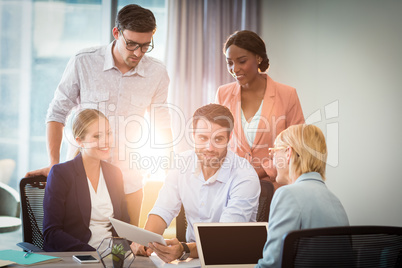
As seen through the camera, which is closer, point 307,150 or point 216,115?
point 307,150

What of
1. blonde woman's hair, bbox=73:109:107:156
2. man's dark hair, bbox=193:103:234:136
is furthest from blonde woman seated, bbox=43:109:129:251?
man's dark hair, bbox=193:103:234:136

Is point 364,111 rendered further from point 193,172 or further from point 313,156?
point 313,156

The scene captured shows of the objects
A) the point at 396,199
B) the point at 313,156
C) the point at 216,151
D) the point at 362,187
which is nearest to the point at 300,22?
the point at 362,187

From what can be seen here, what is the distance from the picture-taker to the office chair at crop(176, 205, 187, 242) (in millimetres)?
2066

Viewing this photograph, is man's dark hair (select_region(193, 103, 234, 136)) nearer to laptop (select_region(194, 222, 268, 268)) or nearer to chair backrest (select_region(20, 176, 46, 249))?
laptop (select_region(194, 222, 268, 268))

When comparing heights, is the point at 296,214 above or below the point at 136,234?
above

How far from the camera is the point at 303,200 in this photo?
1.24 metres

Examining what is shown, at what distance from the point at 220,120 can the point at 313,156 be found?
72 cm

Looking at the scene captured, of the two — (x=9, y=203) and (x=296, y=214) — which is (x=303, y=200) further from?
(x=9, y=203)

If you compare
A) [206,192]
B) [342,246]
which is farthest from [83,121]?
[342,246]

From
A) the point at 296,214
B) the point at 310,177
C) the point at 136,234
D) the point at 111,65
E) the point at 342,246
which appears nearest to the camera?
the point at 342,246

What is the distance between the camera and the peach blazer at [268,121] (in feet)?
8.20

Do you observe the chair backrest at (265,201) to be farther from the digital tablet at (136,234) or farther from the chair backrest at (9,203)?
the chair backrest at (9,203)

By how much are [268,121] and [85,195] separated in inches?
45.4
